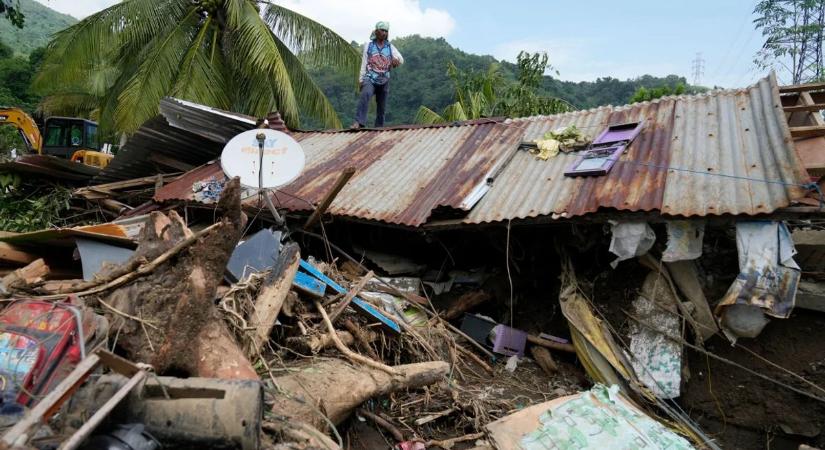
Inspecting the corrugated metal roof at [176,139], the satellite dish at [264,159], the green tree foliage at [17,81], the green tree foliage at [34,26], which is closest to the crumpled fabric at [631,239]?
the satellite dish at [264,159]

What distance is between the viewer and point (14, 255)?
482 cm

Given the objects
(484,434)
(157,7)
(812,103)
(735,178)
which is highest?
(157,7)

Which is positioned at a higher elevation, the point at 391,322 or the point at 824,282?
the point at 824,282

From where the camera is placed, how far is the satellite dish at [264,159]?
559 centimetres

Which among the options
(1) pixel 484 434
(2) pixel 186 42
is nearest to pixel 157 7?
(2) pixel 186 42

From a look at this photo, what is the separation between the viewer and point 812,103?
573 centimetres

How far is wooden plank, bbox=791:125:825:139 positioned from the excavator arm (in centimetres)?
2091

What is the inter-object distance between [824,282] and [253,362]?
16.3 feet

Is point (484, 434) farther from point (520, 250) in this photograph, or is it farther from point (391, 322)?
point (520, 250)

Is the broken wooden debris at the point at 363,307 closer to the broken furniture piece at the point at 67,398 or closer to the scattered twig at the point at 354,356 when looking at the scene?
the scattered twig at the point at 354,356

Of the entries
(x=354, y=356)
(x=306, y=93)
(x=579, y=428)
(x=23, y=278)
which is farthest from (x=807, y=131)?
(x=306, y=93)

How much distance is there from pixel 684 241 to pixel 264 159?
4471mm

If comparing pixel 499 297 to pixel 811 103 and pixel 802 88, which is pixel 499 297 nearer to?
pixel 811 103

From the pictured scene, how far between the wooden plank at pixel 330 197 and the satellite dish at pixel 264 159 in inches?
18.6
